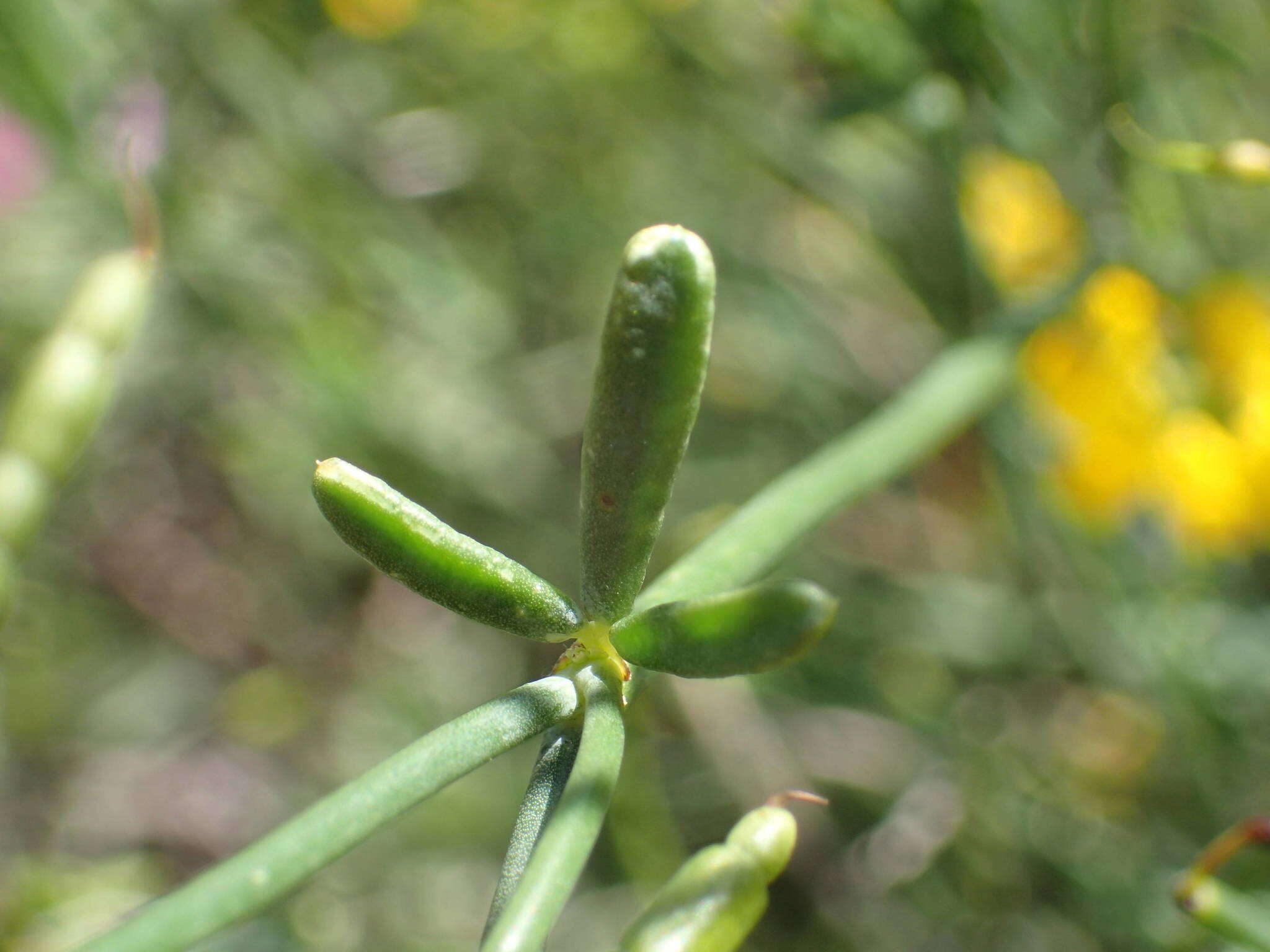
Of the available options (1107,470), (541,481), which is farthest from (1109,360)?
(541,481)

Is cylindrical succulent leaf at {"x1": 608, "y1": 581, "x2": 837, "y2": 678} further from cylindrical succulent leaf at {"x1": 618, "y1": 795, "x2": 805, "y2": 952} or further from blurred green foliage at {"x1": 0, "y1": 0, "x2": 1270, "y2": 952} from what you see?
blurred green foliage at {"x1": 0, "y1": 0, "x2": 1270, "y2": 952}

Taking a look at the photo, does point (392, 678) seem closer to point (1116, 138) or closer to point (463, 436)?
point (463, 436)

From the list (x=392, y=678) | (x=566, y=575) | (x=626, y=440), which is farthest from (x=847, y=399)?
(x=626, y=440)

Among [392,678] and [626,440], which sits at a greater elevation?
[626,440]

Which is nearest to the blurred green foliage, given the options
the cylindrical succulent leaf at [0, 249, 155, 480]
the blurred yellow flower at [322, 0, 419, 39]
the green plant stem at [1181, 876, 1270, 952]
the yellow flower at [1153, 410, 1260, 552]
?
the blurred yellow flower at [322, 0, 419, 39]

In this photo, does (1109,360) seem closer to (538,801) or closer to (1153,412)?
(1153,412)

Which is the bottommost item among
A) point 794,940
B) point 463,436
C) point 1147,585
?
point 794,940

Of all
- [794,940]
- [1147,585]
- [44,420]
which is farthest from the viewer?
[794,940]
